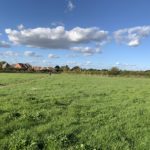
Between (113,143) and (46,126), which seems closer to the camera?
(113,143)

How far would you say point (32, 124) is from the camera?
32.5ft

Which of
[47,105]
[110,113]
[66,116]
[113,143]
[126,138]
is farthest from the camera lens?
[47,105]

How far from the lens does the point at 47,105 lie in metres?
14.4

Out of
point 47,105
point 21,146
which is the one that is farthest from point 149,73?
point 21,146

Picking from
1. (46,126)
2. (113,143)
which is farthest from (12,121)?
(113,143)

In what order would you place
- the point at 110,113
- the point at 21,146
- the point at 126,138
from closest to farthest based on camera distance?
the point at 21,146 < the point at 126,138 < the point at 110,113

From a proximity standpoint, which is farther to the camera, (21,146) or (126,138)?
(126,138)

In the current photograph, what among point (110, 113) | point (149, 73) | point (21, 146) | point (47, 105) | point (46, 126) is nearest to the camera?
point (21, 146)

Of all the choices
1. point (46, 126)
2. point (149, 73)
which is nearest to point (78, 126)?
point (46, 126)

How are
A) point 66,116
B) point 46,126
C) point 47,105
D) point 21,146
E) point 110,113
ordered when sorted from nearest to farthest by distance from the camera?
point 21,146
point 46,126
point 66,116
point 110,113
point 47,105

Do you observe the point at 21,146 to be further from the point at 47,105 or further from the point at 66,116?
the point at 47,105

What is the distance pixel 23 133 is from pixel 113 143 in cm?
300

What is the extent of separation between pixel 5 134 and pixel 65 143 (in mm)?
2120

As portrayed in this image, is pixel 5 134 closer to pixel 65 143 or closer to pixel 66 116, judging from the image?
pixel 65 143
